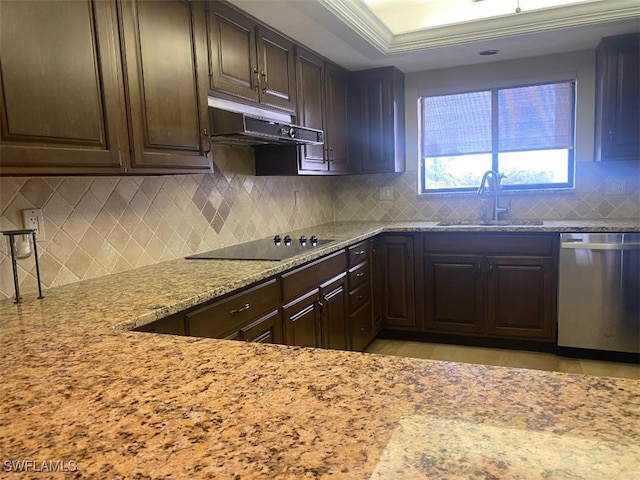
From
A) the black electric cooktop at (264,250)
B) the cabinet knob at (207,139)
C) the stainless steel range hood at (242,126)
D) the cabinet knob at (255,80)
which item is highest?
the cabinet knob at (255,80)

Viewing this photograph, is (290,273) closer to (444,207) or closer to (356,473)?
(356,473)

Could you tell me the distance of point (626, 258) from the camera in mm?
3002

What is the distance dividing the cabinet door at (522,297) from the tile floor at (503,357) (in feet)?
0.48

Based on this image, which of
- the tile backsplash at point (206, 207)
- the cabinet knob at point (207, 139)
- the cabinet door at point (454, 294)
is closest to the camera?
the tile backsplash at point (206, 207)

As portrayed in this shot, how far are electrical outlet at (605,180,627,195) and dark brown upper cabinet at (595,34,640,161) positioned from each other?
0.32 metres

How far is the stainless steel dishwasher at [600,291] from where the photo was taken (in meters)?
3.02

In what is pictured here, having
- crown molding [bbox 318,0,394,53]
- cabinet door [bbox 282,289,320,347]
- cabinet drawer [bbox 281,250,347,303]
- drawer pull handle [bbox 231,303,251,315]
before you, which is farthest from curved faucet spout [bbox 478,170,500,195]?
drawer pull handle [bbox 231,303,251,315]

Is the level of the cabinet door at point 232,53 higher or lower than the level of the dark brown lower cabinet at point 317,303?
higher

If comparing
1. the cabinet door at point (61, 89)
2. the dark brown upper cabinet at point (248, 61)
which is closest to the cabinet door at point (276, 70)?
the dark brown upper cabinet at point (248, 61)

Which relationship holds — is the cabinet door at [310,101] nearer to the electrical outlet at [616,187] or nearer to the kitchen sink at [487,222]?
the kitchen sink at [487,222]

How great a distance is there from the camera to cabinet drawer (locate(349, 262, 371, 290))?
315cm

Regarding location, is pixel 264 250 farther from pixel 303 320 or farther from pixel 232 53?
pixel 232 53

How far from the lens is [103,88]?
1.64 metres

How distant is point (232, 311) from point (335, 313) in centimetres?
111
